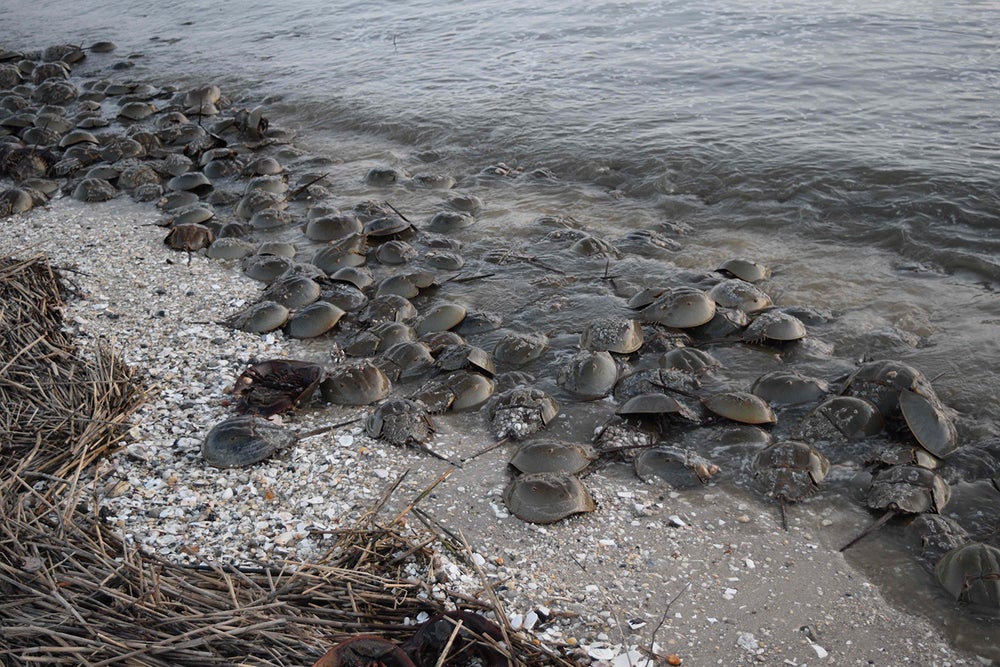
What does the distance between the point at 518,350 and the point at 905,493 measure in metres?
2.03

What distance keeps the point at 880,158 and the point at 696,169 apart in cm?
155

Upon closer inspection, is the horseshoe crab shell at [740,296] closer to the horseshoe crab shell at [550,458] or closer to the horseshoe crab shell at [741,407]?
the horseshoe crab shell at [741,407]

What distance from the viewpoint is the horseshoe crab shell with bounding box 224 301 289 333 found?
446 centimetres

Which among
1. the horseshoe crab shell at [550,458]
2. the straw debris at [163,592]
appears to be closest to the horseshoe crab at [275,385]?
the straw debris at [163,592]

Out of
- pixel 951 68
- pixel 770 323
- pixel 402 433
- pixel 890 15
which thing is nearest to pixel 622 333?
pixel 770 323

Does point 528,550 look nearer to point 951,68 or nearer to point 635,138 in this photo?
point 635,138

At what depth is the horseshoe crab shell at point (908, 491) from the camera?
2.94 m

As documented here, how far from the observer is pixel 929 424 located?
3266 millimetres

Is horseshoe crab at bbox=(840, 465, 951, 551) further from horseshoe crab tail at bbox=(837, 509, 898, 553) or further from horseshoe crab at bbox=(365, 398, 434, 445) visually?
horseshoe crab at bbox=(365, 398, 434, 445)

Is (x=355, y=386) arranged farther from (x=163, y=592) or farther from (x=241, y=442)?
(x=163, y=592)

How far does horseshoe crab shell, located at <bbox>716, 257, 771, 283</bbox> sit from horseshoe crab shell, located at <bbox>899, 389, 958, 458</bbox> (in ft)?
5.25

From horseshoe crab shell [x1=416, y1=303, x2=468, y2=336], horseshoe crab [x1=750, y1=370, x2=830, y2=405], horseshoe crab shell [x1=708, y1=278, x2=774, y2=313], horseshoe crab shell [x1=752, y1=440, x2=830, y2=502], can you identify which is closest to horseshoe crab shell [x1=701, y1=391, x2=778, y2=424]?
horseshoe crab [x1=750, y1=370, x2=830, y2=405]

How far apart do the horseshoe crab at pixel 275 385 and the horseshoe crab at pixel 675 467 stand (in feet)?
5.64

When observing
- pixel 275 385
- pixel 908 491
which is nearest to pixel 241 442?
pixel 275 385
